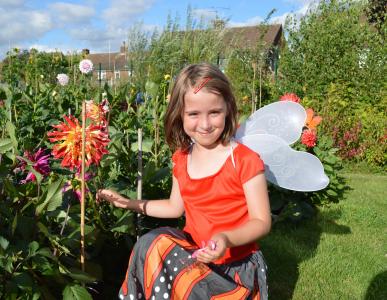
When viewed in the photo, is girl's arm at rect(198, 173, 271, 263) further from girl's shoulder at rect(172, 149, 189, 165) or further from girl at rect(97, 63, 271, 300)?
girl's shoulder at rect(172, 149, 189, 165)

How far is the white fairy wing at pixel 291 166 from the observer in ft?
6.57

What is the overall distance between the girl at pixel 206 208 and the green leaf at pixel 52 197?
1.05 feet

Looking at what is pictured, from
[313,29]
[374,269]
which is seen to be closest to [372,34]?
[313,29]

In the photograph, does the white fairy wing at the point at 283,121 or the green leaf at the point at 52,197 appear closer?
the green leaf at the point at 52,197

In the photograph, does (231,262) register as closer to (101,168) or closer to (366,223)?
(101,168)

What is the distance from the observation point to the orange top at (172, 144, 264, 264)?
5.60 feet

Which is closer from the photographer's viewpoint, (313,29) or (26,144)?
(26,144)

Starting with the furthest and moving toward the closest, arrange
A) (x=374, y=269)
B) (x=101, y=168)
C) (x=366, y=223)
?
(x=366, y=223), (x=374, y=269), (x=101, y=168)

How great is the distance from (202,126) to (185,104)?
0.10 meters

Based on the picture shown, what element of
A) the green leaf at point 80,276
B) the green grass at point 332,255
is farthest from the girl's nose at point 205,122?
the green grass at point 332,255

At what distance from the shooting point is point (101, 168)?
2.01 metres

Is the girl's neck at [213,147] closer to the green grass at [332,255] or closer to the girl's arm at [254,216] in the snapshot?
the girl's arm at [254,216]

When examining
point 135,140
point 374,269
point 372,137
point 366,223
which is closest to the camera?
point 135,140

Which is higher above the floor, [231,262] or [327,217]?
[231,262]
